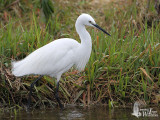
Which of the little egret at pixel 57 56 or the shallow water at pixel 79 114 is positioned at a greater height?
the little egret at pixel 57 56

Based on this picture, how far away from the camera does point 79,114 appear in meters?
5.08

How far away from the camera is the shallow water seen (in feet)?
15.9

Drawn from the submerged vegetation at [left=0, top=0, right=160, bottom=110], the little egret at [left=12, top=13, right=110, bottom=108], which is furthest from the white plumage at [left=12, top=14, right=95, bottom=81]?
the submerged vegetation at [left=0, top=0, right=160, bottom=110]

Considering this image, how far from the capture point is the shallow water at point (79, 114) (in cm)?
484

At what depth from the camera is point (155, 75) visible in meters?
6.04

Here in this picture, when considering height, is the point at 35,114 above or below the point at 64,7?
below

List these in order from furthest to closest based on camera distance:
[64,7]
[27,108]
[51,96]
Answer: [64,7], [51,96], [27,108]

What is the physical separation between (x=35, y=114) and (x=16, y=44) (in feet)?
5.61

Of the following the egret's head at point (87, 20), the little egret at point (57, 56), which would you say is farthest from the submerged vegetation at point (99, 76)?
the egret's head at point (87, 20)

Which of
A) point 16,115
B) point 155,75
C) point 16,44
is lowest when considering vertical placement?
point 16,115

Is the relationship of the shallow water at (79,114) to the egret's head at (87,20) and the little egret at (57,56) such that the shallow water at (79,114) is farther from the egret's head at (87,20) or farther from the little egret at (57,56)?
the egret's head at (87,20)

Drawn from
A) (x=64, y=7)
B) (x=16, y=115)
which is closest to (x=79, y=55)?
(x=16, y=115)

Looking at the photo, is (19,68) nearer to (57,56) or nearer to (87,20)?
(57,56)

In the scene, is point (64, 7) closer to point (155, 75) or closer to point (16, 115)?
point (155, 75)
